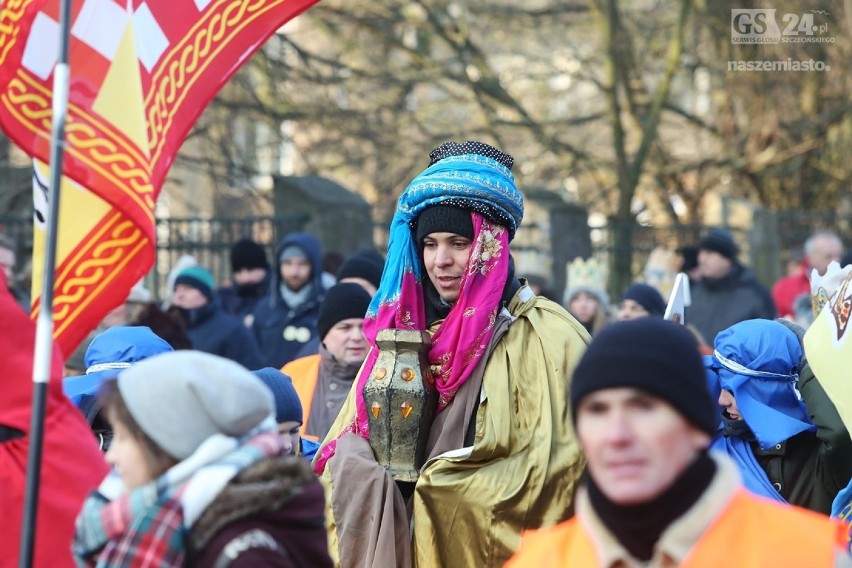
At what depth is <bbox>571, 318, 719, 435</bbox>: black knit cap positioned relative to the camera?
2764 millimetres

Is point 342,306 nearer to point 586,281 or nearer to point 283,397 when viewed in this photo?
point 283,397

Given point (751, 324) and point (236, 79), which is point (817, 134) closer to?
point (236, 79)

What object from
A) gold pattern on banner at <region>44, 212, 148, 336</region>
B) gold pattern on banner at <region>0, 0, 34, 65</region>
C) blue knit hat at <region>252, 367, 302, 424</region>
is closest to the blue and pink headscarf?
blue knit hat at <region>252, 367, 302, 424</region>

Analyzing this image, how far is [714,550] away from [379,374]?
7.73 ft

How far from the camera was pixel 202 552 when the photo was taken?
297 cm

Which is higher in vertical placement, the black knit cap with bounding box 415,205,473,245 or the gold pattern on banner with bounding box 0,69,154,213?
the gold pattern on banner with bounding box 0,69,154,213

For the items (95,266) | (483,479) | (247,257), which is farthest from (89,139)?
(247,257)

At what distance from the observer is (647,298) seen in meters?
8.80

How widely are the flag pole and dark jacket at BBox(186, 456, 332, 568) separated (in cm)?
56

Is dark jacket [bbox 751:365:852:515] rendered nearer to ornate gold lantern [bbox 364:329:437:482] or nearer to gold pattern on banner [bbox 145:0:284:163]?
ornate gold lantern [bbox 364:329:437:482]

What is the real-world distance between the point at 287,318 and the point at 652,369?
7324 millimetres

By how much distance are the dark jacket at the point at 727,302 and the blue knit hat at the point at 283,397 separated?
21.1 ft

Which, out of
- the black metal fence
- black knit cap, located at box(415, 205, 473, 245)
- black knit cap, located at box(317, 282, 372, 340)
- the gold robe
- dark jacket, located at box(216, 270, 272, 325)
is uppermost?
the black metal fence

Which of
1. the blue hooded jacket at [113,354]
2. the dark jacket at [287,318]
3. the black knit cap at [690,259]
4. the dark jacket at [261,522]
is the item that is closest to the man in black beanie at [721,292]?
the black knit cap at [690,259]
